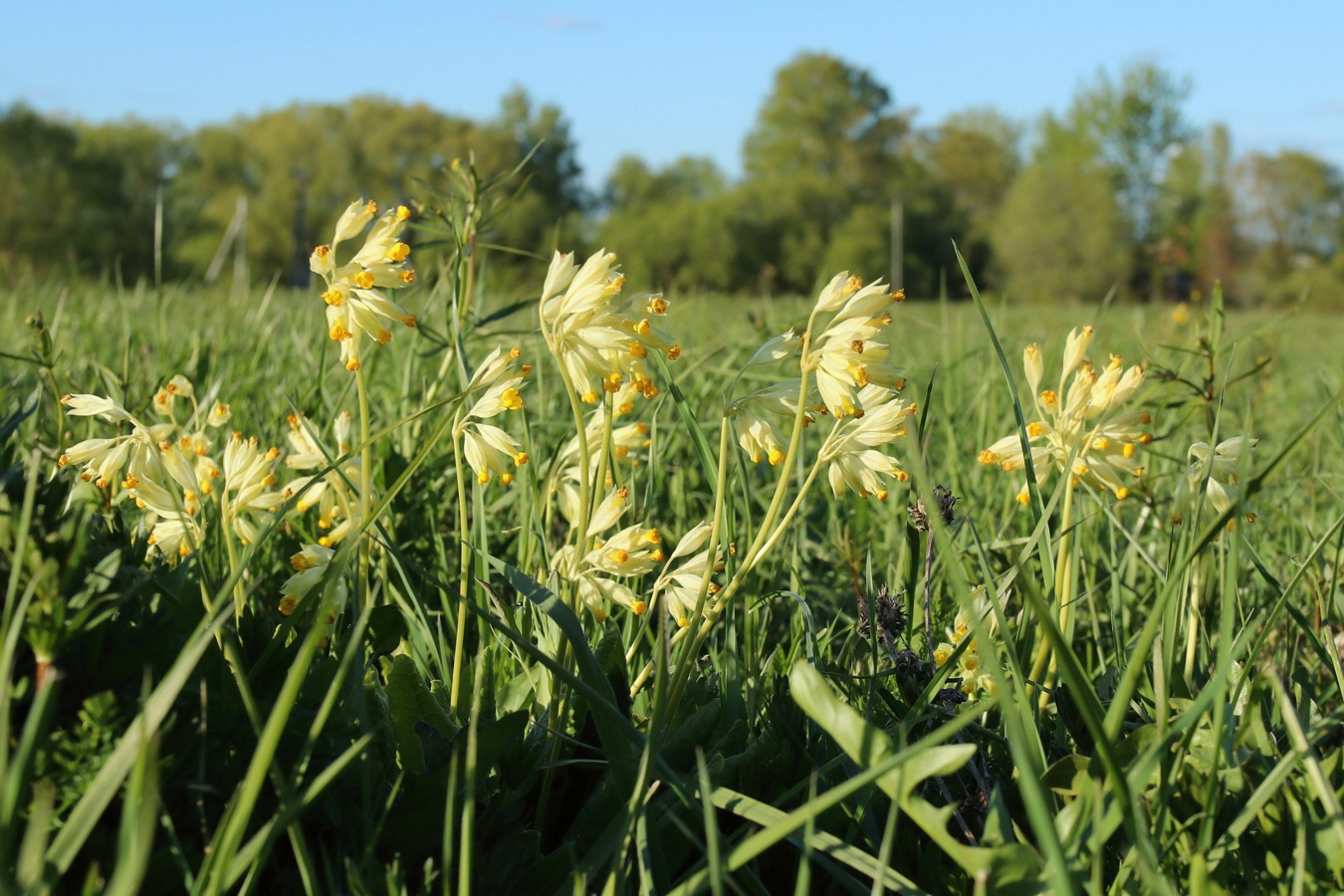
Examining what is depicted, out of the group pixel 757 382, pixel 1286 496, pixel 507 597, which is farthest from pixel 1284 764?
pixel 757 382

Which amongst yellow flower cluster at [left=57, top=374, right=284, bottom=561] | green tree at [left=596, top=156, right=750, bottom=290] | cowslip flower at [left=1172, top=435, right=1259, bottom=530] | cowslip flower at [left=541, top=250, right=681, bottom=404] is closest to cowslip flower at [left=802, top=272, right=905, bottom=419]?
cowslip flower at [left=541, top=250, right=681, bottom=404]

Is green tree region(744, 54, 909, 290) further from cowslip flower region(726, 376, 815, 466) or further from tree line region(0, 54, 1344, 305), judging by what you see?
cowslip flower region(726, 376, 815, 466)

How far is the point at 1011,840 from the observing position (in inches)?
37.4

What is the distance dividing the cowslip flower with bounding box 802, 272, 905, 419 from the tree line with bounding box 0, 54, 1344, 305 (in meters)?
38.2

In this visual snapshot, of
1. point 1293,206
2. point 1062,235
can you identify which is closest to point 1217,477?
point 1062,235

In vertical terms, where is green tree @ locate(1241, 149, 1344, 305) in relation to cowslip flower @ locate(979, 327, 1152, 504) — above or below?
above

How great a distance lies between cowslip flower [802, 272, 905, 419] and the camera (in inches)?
43.2

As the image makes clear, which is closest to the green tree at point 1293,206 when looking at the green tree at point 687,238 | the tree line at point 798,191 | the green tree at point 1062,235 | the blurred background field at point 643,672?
the tree line at point 798,191

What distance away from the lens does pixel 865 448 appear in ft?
4.16

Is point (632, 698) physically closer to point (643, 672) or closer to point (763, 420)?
point (643, 672)

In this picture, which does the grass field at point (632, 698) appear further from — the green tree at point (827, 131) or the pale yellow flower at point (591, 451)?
the green tree at point (827, 131)

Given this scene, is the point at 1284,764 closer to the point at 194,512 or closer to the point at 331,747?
the point at 331,747

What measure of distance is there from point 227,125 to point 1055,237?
142 feet

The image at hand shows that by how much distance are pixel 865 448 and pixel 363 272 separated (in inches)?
24.5
